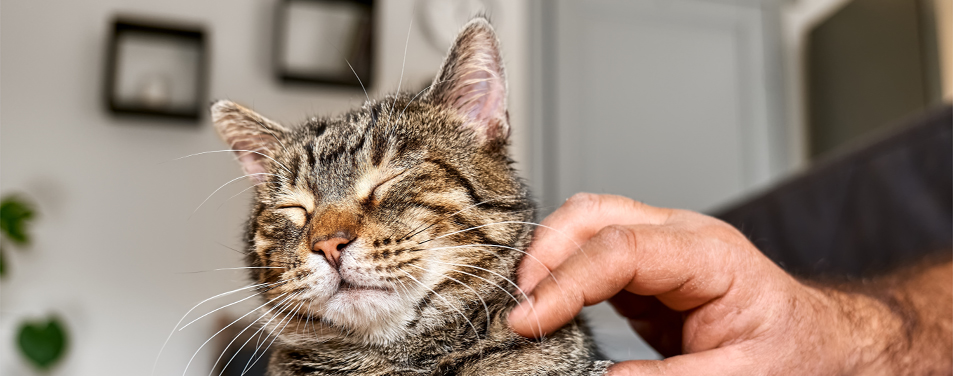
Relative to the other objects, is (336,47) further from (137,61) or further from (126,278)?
(126,278)

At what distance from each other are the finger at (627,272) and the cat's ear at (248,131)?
0.62m

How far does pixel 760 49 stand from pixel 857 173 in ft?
9.95

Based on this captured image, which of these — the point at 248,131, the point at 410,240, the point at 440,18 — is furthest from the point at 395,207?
the point at 440,18

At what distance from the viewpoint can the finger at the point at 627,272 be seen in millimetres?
855

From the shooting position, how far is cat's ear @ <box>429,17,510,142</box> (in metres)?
1.01

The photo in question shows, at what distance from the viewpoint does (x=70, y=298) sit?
3176 millimetres

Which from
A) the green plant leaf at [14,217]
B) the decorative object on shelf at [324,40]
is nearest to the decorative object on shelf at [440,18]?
the decorative object on shelf at [324,40]

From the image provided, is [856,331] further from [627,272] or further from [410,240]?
[410,240]

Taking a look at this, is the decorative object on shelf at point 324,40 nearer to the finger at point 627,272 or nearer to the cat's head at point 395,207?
the cat's head at point 395,207

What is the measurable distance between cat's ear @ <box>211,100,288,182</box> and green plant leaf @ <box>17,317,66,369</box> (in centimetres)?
235

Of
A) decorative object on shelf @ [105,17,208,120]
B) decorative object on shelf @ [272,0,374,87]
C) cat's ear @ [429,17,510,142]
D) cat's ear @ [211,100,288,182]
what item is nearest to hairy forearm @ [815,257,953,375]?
cat's ear @ [429,17,510,142]

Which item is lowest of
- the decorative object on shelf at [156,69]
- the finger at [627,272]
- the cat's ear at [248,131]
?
the finger at [627,272]

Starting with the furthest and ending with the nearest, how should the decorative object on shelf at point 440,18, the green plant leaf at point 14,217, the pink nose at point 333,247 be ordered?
1. the decorative object on shelf at point 440,18
2. the green plant leaf at point 14,217
3. the pink nose at point 333,247

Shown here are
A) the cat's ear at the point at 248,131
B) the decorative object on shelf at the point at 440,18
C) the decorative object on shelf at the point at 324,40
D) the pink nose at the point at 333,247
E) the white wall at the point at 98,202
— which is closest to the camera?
the pink nose at the point at 333,247
